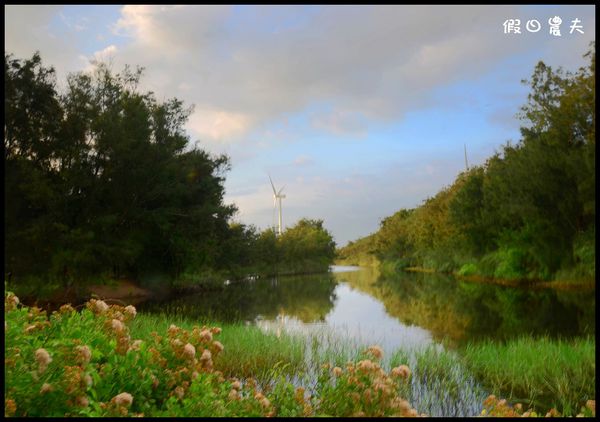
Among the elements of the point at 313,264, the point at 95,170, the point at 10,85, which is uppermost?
the point at 10,85

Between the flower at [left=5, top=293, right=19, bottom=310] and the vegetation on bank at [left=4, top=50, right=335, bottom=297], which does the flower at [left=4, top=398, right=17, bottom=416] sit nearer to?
the flower at [left=5, top=293, right=19, bottom=310]

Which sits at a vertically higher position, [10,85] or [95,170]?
[10,85]

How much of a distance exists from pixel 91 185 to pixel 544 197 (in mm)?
28270

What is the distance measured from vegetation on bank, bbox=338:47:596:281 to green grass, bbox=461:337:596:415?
19.0 m

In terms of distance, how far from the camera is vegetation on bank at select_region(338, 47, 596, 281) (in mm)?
29938

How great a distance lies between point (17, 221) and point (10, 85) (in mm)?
6678

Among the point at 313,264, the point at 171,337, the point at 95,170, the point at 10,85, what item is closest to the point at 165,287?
the point at 95,170

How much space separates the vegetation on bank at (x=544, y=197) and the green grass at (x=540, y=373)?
1904 centimetres

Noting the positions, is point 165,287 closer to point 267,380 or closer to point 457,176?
point 267,380

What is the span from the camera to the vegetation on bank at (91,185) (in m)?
24.8

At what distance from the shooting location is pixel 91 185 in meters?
27.5

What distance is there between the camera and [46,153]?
85.4 feet

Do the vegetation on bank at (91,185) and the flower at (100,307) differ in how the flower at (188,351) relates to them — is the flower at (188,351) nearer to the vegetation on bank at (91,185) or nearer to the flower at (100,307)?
the flower at (100,307)

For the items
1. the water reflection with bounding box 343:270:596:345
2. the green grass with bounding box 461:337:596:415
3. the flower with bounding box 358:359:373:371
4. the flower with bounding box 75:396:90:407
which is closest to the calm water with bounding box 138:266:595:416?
the water reflection with bounding box 343:270:596:345
